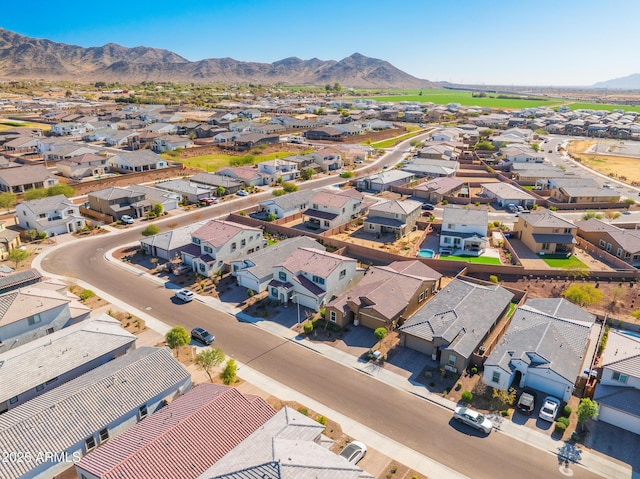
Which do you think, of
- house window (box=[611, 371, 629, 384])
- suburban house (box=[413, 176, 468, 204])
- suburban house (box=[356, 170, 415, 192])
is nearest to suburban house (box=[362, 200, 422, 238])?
suburban house (box=[413, 176, 468, 204])

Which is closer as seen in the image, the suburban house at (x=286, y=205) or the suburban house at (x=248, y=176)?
the suburban house at (x=286, y=205)

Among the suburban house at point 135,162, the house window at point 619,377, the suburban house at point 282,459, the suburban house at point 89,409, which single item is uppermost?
the suburban house at point 135,162

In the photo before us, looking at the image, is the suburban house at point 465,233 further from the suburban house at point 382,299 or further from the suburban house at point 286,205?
the suburban house at point 286,205

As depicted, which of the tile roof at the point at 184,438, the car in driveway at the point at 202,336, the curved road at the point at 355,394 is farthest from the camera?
the car in driveway at the point at 202,336

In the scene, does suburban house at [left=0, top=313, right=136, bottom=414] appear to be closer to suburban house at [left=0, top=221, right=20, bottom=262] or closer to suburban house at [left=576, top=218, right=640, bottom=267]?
suburban house at [left=0, top=221, right=20, bottom=262]

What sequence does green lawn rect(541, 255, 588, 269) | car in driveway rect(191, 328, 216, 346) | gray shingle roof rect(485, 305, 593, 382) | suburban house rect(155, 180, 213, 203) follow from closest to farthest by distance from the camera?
gray shingle roof rect(485, 305, 593, 382)
car in driveway rect(191, 328, 216, 346)
green lawn rect(541, 255, 588, 269)
suburban house rect(155, 180, 213, 203)

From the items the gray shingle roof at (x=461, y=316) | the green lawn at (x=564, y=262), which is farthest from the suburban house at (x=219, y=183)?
the green lawn at (x=564, y=262)

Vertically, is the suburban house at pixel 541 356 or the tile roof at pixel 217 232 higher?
the tile roof at pixel 217 232
